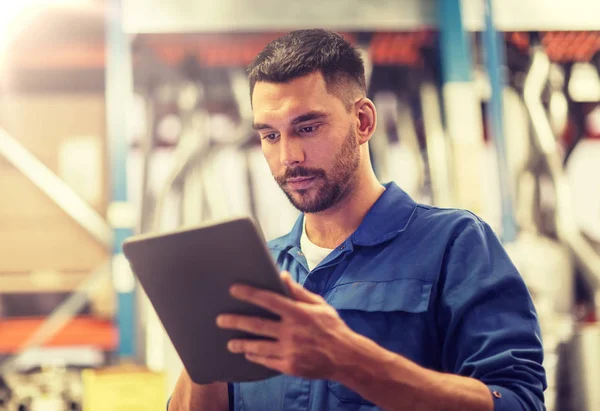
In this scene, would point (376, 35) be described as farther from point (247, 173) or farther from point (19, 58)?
point (19, 58)

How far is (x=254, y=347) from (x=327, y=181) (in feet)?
1.61

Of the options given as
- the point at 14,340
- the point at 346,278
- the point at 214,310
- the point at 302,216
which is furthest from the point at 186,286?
the point at 14,340

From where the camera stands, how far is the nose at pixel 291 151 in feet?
4.55

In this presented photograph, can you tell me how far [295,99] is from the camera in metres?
1.39

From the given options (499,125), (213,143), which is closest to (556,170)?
(499,125)

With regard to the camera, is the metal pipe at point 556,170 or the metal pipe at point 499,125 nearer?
the metal pipe at point 499,125

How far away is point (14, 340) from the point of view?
3.70 metres

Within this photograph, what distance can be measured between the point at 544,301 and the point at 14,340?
9.96 ft

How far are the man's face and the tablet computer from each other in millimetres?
355

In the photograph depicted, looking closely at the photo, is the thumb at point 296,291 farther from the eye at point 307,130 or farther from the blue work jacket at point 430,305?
the eye at point 307,130

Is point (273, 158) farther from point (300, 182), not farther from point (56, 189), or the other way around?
point (56, 189)

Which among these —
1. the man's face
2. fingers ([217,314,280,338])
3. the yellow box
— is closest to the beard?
the man's face

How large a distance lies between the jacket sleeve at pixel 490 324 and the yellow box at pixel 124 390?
222cm

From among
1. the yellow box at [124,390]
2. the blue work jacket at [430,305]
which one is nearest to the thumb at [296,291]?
the blue work jacket at [430,305]
